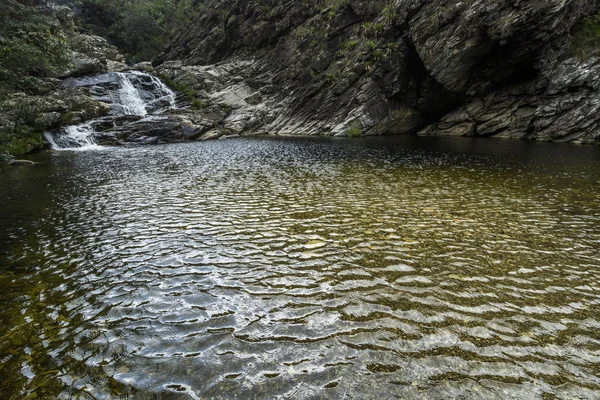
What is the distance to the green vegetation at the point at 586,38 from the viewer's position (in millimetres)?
37438

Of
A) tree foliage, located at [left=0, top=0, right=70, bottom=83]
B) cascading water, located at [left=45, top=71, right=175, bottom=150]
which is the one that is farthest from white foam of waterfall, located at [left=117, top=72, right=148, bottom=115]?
tree foliage, located at [left=0, top=0, right=70, bottom=83]

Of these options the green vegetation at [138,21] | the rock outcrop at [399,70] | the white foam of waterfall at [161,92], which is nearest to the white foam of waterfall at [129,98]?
the white foam of waterfall at [161,92]

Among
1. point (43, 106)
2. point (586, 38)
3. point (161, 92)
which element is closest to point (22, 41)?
point (43, 106)

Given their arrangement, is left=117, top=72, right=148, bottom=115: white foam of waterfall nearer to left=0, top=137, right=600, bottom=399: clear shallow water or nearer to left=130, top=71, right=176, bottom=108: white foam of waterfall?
left=130, top=71, right=176, bottom=108: white foam of waterfall

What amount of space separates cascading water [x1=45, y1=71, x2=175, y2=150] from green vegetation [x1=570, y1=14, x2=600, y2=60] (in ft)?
197

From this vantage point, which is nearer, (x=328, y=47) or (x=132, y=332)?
(x=132, y=332)

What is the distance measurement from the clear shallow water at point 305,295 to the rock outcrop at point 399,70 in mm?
30818

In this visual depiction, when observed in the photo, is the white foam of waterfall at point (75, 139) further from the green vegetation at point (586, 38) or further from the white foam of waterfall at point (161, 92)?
the green vegetation at point (586, 38)

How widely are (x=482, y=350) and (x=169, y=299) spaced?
6774 millimetres

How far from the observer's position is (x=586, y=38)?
38.3m

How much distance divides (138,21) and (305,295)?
110064mm

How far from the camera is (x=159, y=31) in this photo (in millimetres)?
95312

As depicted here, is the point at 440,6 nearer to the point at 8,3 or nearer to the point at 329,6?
the point at 329,6

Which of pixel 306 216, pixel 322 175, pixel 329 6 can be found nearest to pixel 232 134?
pixel 329 6
